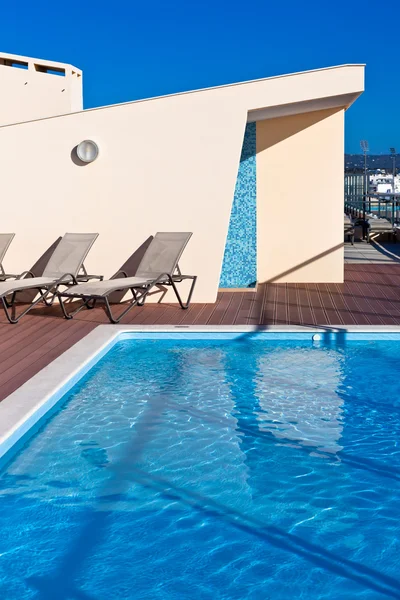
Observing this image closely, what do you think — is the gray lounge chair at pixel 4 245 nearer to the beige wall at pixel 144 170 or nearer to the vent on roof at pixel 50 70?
the beige wall at pixel 144 170

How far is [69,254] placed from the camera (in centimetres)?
867

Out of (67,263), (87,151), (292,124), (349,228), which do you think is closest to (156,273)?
(67,263)

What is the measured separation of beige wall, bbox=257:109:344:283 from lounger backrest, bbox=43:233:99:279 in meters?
2.86

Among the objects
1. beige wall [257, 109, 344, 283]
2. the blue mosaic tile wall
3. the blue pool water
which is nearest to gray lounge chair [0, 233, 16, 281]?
the blue mosaic tile wall

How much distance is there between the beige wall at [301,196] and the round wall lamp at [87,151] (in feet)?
8.22

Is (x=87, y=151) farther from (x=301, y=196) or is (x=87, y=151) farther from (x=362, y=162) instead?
(x=362, y=162)

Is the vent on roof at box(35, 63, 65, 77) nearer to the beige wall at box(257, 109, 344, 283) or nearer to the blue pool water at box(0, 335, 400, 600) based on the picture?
the beige wall at box(257, 109, 344, 283)

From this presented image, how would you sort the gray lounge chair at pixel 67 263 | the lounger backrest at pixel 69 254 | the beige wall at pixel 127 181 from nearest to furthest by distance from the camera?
the gray lounge chair at pixel 67 263 < the lounger backrest at pixel 69 254 < the beige wall at pixel 127 181

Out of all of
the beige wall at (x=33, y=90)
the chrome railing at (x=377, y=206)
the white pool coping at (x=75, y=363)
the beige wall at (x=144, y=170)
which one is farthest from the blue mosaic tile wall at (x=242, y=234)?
the beige wall at (x=33, y=90)

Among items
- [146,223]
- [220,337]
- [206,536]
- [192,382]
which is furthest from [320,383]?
[146,223]

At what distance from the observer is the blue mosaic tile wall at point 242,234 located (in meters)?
10.2

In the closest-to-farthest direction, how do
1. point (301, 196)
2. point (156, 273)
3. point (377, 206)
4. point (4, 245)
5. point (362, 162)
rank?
1. point (156, 273)
2. point (4, 245)
3. point (301, 196)
4. point (377, 206)
5. point (362, 162)

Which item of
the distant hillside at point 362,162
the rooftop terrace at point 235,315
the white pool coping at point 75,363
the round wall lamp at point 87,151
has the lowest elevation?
the white pool coping at point 75,363

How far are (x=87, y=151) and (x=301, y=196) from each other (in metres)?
3.17
